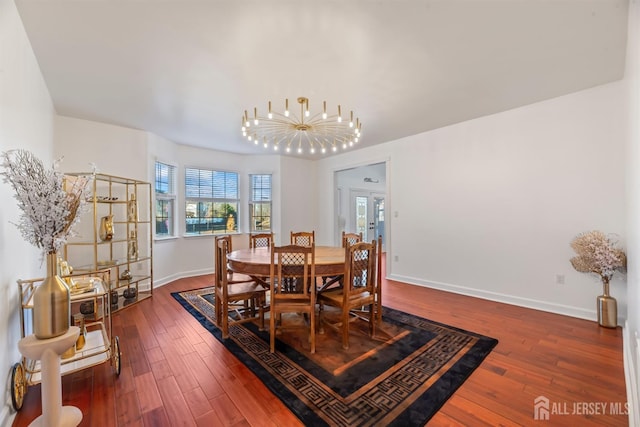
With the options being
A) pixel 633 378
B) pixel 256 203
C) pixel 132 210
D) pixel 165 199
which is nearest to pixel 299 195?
pixel 256 203

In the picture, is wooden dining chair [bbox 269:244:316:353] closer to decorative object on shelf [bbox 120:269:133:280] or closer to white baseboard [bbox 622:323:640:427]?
white baseboard [bbox 622:323:640:427]

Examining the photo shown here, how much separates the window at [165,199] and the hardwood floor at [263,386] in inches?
87.6

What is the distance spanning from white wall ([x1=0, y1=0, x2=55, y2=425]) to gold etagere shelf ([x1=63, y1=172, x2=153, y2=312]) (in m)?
1.33

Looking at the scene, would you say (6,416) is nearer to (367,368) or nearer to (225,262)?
(225,262)

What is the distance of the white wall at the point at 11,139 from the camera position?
163 centimetres

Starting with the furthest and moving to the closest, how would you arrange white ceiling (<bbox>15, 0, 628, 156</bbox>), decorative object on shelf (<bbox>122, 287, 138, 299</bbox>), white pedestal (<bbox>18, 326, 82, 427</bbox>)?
1. decorative object on shelf (<bbox>122, 287, 138, 299</bbox>)
2. white ceiling (<bbox>15, 0, 628, 156</bbox>)
3. white pedestal (<bbox>18, 326, 82, 427</bbox>)

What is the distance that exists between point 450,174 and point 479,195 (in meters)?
0.55

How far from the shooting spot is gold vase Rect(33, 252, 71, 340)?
56.6 inches

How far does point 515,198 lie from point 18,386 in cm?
507

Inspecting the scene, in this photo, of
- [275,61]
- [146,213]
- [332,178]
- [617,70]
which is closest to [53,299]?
[275,61]

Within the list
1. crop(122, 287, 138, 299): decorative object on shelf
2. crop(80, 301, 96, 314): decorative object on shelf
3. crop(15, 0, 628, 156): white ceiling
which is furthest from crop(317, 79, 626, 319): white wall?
crop(80, 301, 96, 314): decorative object on shelf

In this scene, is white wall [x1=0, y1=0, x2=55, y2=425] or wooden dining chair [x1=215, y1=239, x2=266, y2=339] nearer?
white wall [x1=0, y1=0, x2=55, y2=425]

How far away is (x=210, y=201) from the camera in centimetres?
566

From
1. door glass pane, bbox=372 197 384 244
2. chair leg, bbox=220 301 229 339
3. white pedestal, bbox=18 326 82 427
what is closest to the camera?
white pedestal, bbox=18 326 82 427
